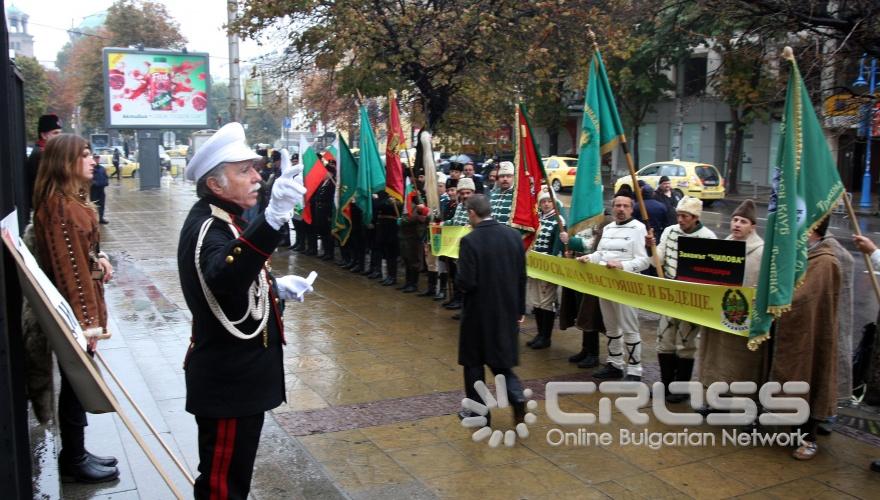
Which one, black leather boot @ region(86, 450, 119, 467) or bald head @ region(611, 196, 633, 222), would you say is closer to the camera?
black leather boot @ region(86, 450, 119, 467)

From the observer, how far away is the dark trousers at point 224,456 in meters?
3.35

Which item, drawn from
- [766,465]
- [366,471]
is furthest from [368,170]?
[766,465]

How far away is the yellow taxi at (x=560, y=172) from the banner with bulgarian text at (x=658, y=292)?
2808cm

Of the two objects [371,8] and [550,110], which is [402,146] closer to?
[371,8]

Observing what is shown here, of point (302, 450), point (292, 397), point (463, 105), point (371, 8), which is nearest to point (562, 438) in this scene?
point (302, 450)

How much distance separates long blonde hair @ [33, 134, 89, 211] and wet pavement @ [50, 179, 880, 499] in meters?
1.79

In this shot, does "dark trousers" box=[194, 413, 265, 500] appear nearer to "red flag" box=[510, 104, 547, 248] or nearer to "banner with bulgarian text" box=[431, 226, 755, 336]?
"banner with bulgarian text" box=[431, 226, 755, 336]

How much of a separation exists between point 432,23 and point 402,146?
3.24 meters

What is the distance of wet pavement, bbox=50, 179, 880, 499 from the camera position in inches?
198

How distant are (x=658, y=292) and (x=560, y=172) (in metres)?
30.5

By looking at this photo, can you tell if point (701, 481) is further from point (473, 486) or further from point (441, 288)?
point (441, 288)

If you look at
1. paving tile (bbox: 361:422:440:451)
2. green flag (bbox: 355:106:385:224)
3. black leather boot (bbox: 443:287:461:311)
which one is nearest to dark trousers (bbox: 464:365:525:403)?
paving tile (bbox: 361:422:440:451)

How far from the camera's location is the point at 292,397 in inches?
270

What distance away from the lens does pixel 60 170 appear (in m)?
4.45
